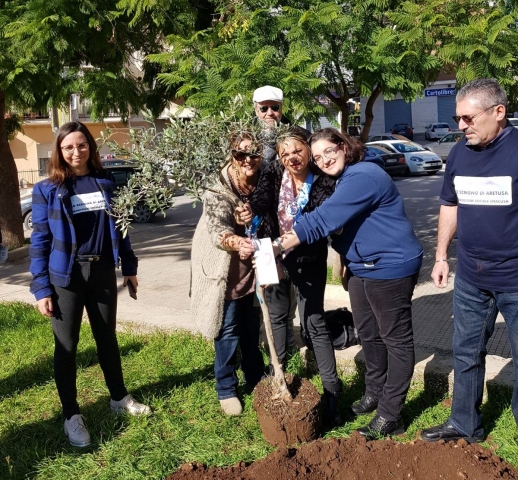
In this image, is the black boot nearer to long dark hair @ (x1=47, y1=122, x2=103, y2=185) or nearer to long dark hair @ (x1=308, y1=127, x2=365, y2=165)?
long dark hair @ (x1=308, y1=127, x2=365, y2=165)

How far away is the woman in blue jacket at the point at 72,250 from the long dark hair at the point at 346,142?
4.30 ft

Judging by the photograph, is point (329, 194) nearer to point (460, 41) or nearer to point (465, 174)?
point (465, 174)

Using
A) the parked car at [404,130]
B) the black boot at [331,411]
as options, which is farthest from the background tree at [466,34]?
the parked car at [404,130]

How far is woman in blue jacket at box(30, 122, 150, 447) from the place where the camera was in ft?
11.8

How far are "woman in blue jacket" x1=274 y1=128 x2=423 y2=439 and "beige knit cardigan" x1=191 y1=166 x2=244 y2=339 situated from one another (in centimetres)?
55

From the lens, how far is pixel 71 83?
7750 millimetres

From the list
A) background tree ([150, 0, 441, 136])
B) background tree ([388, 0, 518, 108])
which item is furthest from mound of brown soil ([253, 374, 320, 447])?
background tree ([388, 0, 518, 108])

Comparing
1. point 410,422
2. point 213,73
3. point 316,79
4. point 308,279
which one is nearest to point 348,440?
point 410,422

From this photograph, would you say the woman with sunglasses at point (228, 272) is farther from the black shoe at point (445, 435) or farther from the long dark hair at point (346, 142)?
the black shoe at point (445, 435)

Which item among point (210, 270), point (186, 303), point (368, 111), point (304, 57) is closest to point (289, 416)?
point (210, 270)

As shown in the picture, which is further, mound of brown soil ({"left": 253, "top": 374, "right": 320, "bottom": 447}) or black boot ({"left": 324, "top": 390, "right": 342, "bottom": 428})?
black boot ({"left": 324, "top": 390, "right": 342, "bottom": 428})

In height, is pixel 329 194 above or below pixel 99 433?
above

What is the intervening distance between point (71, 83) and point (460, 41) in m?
4.83

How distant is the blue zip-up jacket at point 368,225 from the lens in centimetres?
320
